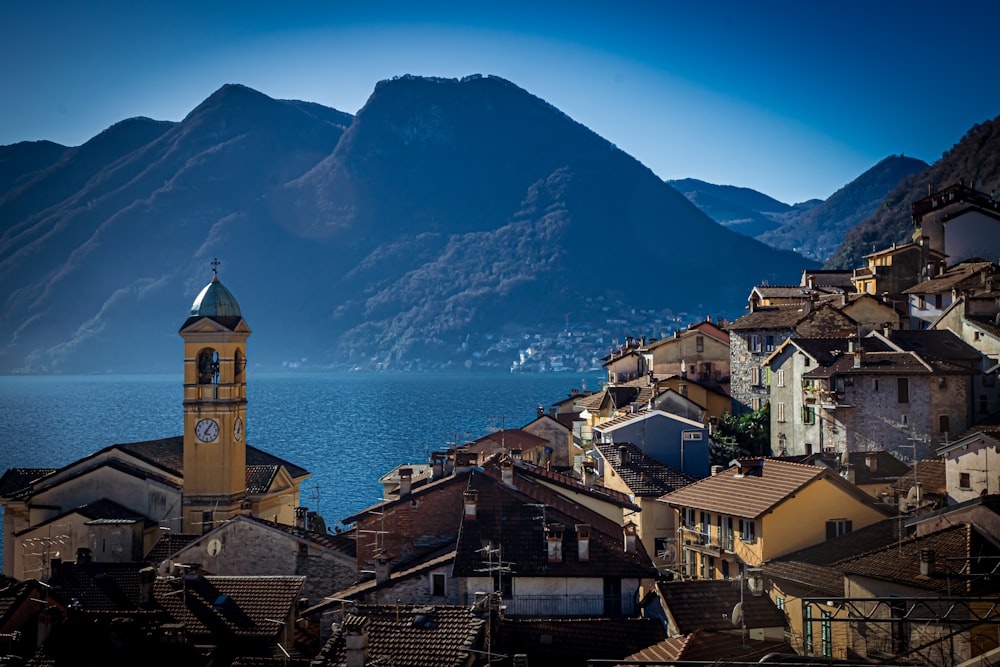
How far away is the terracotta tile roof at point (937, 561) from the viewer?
2439 centimetres

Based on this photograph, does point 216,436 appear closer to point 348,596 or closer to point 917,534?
point 348,596

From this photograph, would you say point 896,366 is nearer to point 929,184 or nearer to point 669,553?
point 669,553

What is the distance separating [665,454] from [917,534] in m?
20.8

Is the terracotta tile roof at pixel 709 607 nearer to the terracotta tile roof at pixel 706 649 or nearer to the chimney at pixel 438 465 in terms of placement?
the terracotta tile roof at pixel 706 649

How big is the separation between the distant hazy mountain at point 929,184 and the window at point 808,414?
176ft

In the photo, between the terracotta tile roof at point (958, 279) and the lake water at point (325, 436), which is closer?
the terracotta tile roof at point (958, 279)

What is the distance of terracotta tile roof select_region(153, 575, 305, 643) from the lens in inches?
966

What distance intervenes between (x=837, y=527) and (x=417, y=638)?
17719mm

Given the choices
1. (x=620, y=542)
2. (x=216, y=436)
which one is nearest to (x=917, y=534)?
(x=620, y=542)

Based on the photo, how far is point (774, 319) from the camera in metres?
62.9

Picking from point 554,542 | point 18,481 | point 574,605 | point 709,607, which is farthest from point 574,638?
point 18,481

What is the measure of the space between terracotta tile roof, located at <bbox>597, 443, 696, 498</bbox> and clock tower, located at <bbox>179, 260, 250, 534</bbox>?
15.1 meters

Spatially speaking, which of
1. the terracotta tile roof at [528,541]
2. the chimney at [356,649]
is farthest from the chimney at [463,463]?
the chimney at [356,649]

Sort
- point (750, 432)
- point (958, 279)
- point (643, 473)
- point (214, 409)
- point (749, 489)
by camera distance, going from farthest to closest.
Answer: point (750, 432), point (958, 279), point (214, 409), point (643, 473), point (749, 489)
